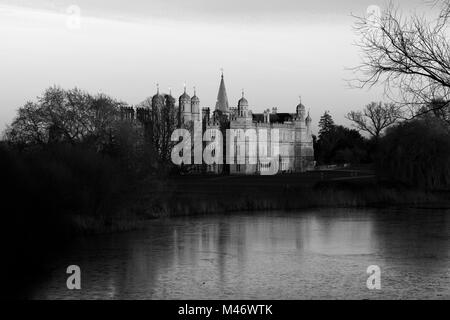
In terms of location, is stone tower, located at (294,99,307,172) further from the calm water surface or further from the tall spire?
the calm water surface

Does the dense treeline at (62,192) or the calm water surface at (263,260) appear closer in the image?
the calm water surface at (263,260)

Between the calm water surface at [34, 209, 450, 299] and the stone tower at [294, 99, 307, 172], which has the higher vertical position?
the stone tower at [294, 99, 307, 172]

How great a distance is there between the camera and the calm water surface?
14422mm

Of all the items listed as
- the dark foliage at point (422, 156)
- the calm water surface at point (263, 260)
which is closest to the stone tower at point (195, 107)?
the dark foliage at point (422, 156)

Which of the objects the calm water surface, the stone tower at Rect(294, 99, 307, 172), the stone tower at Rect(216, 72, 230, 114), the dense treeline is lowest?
the calm water surface

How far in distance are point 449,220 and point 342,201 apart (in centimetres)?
888

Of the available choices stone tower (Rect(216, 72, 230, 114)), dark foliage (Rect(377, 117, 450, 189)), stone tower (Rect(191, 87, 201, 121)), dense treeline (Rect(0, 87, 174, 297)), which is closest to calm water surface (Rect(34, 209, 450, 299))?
dense treeline (Rect(0, 87, 174, 297))

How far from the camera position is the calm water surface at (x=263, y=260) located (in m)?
14.4

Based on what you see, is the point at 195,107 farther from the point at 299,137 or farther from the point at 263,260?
the point at 263,260

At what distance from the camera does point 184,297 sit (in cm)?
1382

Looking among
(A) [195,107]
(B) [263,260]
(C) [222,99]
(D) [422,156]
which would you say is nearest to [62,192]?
(B) [263,260]

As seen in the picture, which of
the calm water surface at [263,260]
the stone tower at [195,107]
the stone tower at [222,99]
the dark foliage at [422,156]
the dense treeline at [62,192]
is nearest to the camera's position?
the calm water surface at [263,260]

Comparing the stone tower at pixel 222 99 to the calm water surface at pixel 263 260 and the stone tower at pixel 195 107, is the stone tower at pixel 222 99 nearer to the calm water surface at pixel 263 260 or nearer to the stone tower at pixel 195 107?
the stone tower at pixel 195 107
